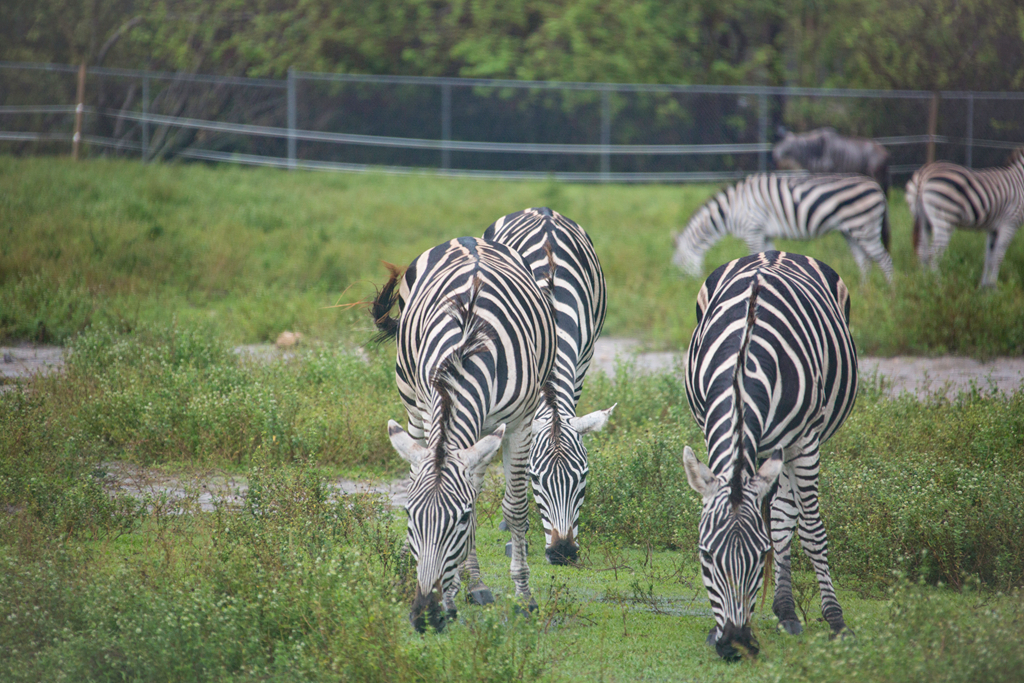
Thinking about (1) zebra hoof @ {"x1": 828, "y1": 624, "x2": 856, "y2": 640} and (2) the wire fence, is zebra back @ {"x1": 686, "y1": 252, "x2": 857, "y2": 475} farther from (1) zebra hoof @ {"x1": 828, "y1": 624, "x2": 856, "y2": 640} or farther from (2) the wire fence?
(2) the wire fence

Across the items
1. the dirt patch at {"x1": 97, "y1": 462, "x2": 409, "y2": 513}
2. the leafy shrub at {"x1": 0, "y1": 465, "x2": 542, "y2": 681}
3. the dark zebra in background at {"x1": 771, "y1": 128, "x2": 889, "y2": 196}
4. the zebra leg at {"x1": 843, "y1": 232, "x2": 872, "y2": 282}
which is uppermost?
the dark zebra in background at {"x1": 771, "y1": 128, "x2": 889, "y2": 196}

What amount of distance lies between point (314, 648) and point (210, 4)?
22.6 metres

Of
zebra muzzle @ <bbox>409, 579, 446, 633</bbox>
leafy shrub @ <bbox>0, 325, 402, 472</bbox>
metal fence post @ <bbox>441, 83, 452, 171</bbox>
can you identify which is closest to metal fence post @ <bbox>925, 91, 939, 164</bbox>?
metal fence post @ <bbox>441, 83, 452, 171</bbox>

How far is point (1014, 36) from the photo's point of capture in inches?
738

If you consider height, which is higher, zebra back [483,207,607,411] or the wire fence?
the wire fence

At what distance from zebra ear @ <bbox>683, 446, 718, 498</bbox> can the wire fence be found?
16.6 m

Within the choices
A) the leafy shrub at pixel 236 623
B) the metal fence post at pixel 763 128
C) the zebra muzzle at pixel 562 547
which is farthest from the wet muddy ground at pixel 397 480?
the metal fence post at pixel 763 128

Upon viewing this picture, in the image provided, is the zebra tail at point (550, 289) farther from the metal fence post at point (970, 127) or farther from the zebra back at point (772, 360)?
the metal fence post at point (970, 127)

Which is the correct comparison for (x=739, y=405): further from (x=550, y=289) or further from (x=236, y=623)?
(x=236, y=623)

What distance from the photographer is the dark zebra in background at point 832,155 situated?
62.3 feet

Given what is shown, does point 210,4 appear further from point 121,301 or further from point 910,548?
point 910,548

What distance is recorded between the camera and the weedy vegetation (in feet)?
12.2

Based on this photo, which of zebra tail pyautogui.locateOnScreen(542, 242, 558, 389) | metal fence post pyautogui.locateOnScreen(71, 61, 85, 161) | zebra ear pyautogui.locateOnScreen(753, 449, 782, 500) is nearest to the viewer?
zebra ear pyautogui.locateOnScreen(753, 449, 782, 500)

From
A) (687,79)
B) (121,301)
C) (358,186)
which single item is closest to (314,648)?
(121,301)
